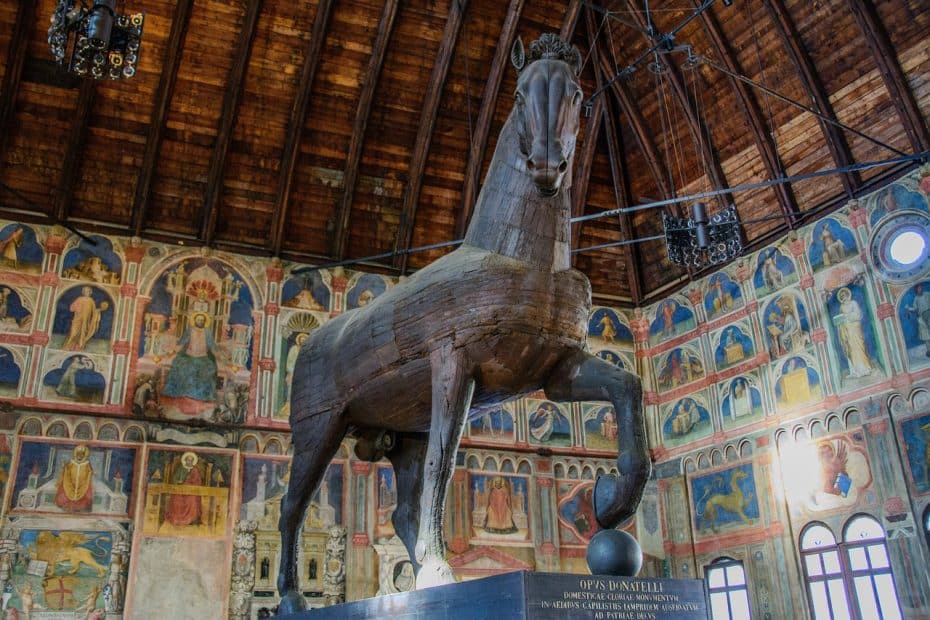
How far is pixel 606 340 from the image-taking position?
2078 cm

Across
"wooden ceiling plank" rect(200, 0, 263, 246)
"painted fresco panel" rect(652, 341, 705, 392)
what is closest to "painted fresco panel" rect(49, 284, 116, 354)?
"wooden ceiling plank" rect(200, 0, 263, 246)

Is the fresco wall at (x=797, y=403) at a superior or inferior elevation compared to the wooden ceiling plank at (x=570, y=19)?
inferior

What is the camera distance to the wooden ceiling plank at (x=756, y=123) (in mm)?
17531

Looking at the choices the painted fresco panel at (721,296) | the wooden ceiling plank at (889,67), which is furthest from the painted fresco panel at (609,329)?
the wooden ceiling plank at (889,67)

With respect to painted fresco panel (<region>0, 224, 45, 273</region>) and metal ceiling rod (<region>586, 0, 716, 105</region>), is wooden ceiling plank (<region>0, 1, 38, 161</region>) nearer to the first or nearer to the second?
painted fresco panel (<region>0, 224, 45, 273</region>)

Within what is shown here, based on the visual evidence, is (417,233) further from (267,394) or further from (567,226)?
(567,226)

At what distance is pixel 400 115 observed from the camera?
19.2 meters

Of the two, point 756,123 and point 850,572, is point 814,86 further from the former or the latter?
point 850,572

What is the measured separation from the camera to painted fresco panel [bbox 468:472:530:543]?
60.1 feet

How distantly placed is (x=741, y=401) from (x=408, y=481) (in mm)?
12671

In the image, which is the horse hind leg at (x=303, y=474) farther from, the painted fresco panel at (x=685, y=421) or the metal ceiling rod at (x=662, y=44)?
the painted fresco panel at (x=685, y=421)

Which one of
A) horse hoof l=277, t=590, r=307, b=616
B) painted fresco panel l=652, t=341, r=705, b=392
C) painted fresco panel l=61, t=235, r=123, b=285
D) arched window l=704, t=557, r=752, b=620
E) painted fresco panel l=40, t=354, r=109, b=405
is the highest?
painted fresco panel l=61, t=235, r=123, b=285

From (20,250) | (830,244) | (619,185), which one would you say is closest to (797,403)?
(830,244)

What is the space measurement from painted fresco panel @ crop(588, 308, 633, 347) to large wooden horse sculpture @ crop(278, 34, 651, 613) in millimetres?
14466
